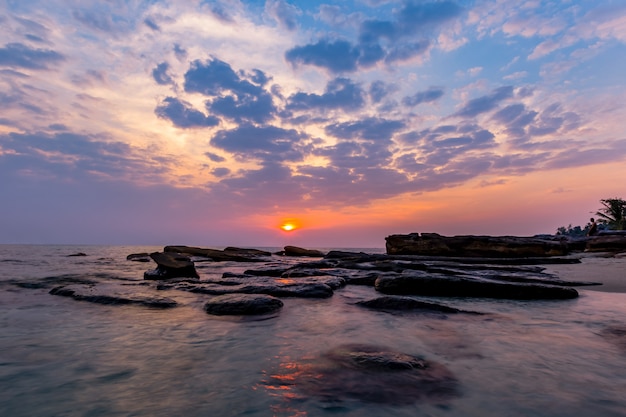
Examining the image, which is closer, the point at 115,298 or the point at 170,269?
the point at 115,298

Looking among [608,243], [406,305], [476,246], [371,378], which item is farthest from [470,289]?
[608,243]

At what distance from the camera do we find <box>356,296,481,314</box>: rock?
579 cm

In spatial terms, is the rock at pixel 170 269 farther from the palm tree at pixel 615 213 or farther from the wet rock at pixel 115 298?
the palm tree at pixel 615 213

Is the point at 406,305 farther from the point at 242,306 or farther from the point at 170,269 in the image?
the point at 170,269

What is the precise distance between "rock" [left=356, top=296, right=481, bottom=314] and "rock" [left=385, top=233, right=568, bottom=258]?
2366 centimetres

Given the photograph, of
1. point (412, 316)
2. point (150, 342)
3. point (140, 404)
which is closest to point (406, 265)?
point (412, 316)

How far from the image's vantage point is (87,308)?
611 cm

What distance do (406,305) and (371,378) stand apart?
3442 millimetres

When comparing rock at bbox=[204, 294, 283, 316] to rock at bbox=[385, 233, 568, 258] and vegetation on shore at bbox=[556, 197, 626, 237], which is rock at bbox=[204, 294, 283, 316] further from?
vegetation on shore at bbox=[556, 197, 626, 237]

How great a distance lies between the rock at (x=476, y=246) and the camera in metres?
25.9

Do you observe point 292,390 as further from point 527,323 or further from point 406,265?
point 406,265

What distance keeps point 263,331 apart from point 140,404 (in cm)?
222

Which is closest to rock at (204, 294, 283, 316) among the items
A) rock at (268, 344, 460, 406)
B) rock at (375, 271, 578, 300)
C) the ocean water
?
the ocean water

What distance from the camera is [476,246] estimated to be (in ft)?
89.5
